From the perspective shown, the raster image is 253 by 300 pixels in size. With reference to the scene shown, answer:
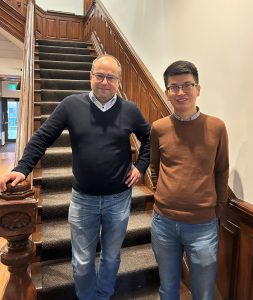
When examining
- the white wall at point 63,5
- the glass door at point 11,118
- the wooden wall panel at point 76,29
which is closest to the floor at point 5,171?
the glass door at point 11,118

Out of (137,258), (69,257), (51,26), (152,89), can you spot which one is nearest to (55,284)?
(69,257)

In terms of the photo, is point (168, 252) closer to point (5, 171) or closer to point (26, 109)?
point (26, 109)

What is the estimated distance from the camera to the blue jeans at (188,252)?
1.25 m

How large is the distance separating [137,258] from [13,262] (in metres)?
1.13

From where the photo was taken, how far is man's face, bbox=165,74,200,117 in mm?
1222

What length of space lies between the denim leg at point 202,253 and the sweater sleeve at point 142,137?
0.44 m

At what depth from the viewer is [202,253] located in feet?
4.08

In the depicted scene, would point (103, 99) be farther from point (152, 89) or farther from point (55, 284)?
point (152, 89)

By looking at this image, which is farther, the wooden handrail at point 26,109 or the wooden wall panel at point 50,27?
the wooden wall panel at point 50,27

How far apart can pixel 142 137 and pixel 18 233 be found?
0.81 metres

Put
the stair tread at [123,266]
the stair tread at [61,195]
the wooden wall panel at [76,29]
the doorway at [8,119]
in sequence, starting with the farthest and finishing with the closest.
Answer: the doorway at [8,119], the wooden wall panel at [76,29], the stair tread at [61,195], the stair tread at [123,266]

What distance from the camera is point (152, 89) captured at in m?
2.70

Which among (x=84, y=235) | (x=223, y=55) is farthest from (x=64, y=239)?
(x=223, y=55)

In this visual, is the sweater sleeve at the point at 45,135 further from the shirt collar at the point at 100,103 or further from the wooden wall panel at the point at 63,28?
the wooden wall panel at the point at 63,28
